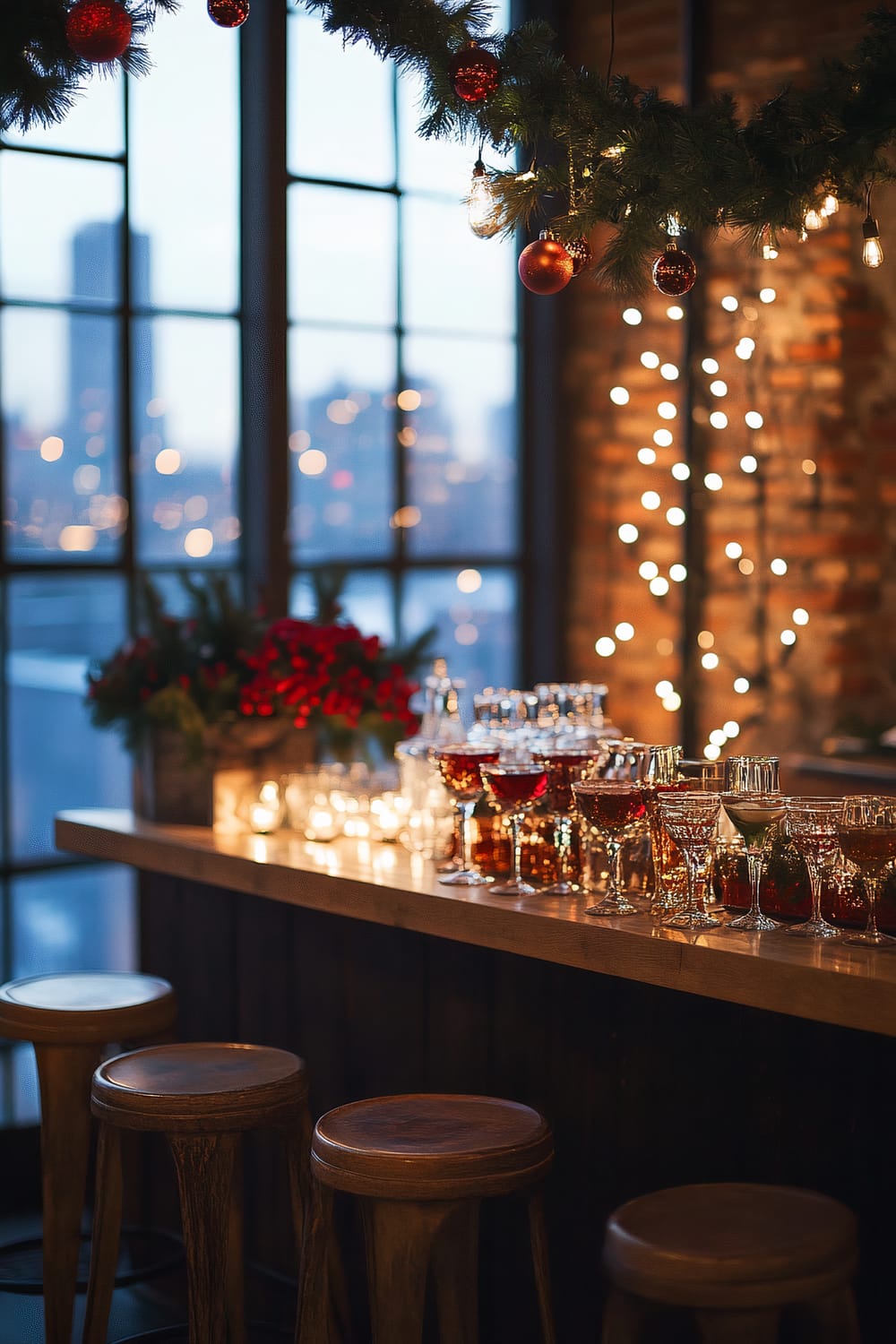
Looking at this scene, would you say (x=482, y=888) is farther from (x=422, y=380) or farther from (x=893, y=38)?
(x=422, y=380)

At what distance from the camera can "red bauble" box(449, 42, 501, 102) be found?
2.41 metres

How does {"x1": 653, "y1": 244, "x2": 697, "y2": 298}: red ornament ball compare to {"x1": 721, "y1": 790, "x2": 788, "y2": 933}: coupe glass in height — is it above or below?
above

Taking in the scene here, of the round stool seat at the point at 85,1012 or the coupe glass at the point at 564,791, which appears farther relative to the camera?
the round stool seat at the point at 85,1012

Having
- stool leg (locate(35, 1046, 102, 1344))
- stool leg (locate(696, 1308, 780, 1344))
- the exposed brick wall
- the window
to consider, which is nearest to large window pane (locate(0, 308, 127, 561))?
the window

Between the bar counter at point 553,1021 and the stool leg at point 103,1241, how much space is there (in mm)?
521

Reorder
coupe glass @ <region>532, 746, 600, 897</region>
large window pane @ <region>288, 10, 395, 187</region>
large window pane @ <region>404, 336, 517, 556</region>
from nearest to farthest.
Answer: coupe glass @ <region>532, 746, 600, 897</region> < large window pane @ <region>288, 10, 395, 187</region> < large window pane @ <region>404, 336, 517, 556</region>

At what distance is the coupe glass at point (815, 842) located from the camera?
213cm

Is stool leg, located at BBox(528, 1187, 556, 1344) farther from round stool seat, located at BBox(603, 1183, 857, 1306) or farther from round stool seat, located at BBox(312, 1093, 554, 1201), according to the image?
round stool seat, located at BBox(603, 1183, 857, 1306)

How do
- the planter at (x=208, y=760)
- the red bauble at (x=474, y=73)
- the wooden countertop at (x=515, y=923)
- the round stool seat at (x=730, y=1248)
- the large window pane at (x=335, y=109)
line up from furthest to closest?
the large window pane at (x=335, y=109) < the planter at (x=208, y=760) < the red bauble at (x=474, y=73) < the wooden countertop at (x=515, y=923) < the round stool seat at (x=730, y=1248)

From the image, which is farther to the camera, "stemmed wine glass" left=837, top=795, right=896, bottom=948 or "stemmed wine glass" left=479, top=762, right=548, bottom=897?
"stemmed wine glass" left=479, top=762, right=548, bottom=897

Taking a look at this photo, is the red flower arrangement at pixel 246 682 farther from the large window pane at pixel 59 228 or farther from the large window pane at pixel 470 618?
the large window pane at pixel 470 618

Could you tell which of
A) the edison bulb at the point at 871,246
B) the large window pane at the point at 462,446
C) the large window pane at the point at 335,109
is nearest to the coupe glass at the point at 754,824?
the edison bulb at the point at 871,246

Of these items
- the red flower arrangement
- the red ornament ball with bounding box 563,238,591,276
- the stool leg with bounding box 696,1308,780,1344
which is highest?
the red ornament ball with bounding box 563,238,591,276

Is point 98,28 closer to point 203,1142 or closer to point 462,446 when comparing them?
point 203,1142
